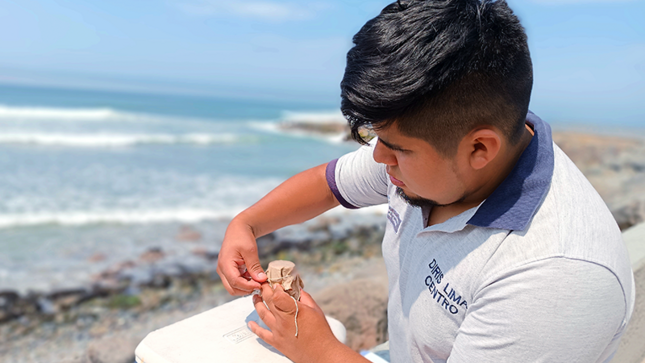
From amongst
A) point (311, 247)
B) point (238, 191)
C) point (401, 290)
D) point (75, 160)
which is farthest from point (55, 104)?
point (401, 290)

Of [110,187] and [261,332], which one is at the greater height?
[261,332]

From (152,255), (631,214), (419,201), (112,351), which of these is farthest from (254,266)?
(631,214)

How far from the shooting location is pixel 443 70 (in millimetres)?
994

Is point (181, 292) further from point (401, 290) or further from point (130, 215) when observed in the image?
point (401, 290)

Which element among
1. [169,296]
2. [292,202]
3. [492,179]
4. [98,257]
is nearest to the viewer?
[492,179]

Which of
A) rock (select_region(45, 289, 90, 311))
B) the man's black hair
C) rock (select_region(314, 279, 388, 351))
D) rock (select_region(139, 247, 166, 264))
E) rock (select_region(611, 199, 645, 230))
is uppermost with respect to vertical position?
the man's black hair

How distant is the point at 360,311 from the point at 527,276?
2193 mm

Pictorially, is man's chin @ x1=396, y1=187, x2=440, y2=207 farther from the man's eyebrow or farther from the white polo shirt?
the man's eyebrow

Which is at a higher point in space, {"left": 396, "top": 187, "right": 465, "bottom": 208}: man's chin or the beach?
{"left": 396, "top": 187, "right": 465, "bottom": 208}: man's chin

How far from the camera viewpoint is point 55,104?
2608 cm

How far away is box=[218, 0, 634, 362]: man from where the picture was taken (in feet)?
3.09

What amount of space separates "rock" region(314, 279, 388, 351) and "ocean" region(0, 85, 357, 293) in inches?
136

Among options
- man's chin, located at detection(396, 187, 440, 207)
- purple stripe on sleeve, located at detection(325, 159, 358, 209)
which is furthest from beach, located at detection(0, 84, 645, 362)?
man's chin, located at detection(396, 187, 440, 207)

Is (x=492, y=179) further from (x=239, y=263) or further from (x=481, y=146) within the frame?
(x=239, y=263)
